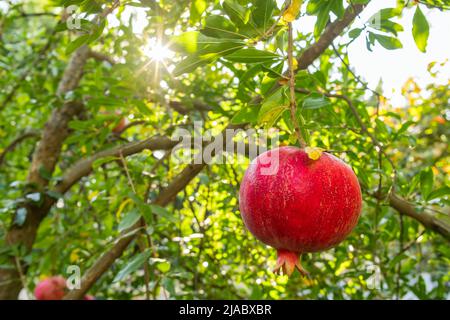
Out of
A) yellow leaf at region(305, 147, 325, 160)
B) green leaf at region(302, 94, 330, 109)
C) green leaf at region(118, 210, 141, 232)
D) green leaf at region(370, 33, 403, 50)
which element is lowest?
green leaf at region(118, 210, 141, 232)

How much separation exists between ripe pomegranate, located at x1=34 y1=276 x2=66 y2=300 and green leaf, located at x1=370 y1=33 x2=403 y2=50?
1732 mm

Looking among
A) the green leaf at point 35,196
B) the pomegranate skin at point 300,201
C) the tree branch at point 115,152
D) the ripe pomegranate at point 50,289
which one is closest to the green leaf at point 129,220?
the tree branch at point 115,152

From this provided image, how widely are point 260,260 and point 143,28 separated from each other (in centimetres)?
105

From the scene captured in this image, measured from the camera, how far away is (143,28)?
1563mm

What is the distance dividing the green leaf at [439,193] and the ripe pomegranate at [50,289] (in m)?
1.62

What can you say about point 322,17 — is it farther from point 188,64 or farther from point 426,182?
point 426,182

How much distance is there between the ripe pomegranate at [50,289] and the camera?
194 centimetres

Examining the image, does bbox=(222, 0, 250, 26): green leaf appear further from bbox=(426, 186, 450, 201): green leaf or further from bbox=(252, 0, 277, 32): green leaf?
bbox=(426, 186, 450, 201): green leaf

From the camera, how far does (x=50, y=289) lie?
194 centimetres

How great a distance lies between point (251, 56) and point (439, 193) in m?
0.76

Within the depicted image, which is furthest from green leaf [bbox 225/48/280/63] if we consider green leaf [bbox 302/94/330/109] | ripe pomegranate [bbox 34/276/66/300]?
ripe pomegranate [bbox 34/276/66/300]

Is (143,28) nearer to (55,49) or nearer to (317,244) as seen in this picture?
(55,49)

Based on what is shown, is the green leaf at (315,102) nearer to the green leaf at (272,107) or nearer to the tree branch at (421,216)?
the green leaf at (272,107)

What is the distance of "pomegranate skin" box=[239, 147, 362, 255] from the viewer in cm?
57
